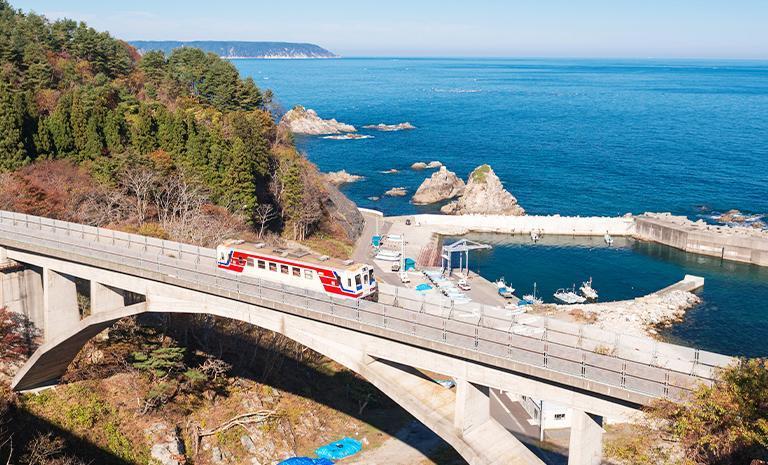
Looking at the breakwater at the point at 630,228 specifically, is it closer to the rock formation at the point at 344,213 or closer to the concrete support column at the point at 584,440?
the rock formation at the point at 344,213

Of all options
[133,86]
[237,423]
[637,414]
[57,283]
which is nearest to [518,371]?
[637,414]

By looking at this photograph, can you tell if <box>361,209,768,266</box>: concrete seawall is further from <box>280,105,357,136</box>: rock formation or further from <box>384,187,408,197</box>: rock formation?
<box>280,105,357,136</box>: rock formation

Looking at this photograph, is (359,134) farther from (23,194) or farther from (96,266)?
(96,266)

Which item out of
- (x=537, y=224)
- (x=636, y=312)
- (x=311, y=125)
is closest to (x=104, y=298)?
(x=636, y=312)

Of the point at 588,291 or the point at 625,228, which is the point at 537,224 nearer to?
the point at 625,228

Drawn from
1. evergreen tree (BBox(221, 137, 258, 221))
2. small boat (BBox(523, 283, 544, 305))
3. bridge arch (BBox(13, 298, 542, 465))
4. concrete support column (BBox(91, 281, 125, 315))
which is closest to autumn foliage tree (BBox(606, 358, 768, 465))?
bridge arch (BBox(13, 298, 542, 465))
